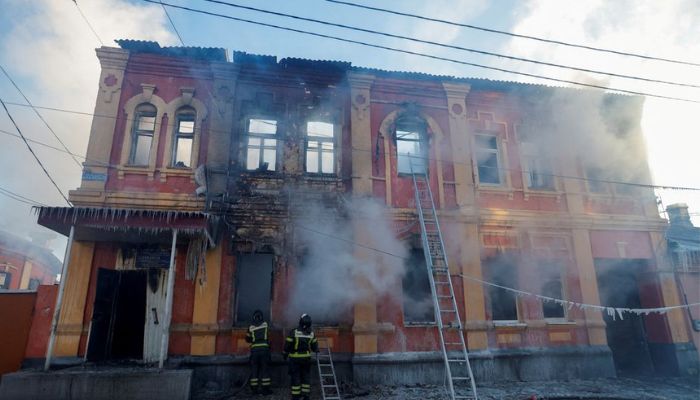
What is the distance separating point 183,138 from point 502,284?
9.50 m

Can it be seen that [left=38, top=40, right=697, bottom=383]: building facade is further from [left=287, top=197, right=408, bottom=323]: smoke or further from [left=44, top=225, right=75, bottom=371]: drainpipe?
[left=44, top=225, right=75, bottom=371]: drainpipe

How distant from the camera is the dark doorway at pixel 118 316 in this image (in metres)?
8.64

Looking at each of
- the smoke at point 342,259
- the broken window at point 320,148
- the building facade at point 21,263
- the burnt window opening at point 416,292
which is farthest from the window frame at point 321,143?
the building facade at point 21,263

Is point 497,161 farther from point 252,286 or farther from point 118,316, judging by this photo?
point 118,316

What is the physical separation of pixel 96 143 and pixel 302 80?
5.52m

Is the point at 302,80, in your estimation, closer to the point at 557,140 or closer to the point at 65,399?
the point at 557,140

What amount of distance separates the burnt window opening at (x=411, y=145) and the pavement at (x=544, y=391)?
5573 millimetres

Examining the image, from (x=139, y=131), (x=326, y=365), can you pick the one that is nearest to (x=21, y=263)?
(x=139, y=131)

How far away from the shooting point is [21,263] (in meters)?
24.5

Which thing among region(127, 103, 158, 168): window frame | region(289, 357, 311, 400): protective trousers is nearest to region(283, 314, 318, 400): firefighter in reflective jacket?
region(289, 357, 311, 400): protective trousers

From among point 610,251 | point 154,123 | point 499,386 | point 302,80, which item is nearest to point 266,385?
point 499,386

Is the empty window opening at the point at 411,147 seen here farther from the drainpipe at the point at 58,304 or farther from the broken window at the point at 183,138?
the drainpipe at the point at 58,304

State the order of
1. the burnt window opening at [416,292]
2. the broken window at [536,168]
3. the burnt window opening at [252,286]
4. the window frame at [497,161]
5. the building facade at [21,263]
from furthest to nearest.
Result: the building facade at [21,263]
the broken window at [536,168]
the window frame at [497,161]
the burnt window opening at [416,292]
the burnt window opening at [252,286]

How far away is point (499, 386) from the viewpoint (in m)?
8.80
